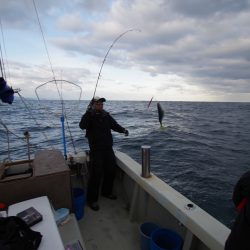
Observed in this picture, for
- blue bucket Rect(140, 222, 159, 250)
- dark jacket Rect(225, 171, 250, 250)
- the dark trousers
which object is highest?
dark jacket Rect(225, 171, 250, 250)

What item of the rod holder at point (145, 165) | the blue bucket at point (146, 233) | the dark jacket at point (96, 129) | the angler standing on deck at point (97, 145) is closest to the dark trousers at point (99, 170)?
the angler standing on deck at point (97, 145)

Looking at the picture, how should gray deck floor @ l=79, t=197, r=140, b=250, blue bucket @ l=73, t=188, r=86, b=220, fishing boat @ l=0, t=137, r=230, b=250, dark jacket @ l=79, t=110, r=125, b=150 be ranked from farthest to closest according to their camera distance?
1. dark jacket @ l=79, t=110, r=125, b=150
2. blue bucket @ l=73, t=188, r=86, b=220
3. gray deck floor @ l=79, t=197, r=140, b=250
4. fishing boat @ l=0, t=137, r=230, b=250

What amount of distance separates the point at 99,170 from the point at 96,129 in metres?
0.59

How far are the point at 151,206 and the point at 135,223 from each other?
0.38m

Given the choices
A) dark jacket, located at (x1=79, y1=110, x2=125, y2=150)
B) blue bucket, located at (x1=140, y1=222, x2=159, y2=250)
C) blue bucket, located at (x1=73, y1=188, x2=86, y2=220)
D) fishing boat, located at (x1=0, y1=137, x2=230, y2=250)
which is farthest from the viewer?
dark jacket, located at (x1=79, y1=110, x2=125, y2=150)

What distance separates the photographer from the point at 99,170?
10.5ft

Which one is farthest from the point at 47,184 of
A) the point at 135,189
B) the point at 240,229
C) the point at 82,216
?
the point at 240,229

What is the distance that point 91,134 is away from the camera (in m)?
3.27

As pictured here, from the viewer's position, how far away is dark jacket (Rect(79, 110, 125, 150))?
10.5 ft

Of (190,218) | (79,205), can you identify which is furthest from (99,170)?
(190,218)

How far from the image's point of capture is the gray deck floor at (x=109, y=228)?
256 cm

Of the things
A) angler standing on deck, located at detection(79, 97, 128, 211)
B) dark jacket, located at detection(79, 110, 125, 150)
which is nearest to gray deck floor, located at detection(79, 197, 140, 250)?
angler standing on deck, located at detection(79, 97, 128, 211)

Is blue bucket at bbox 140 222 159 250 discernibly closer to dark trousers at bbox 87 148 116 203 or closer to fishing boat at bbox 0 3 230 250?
fishing boat at bbox 0 3 230 250

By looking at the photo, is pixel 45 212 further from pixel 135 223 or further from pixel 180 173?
pixel 180 173
